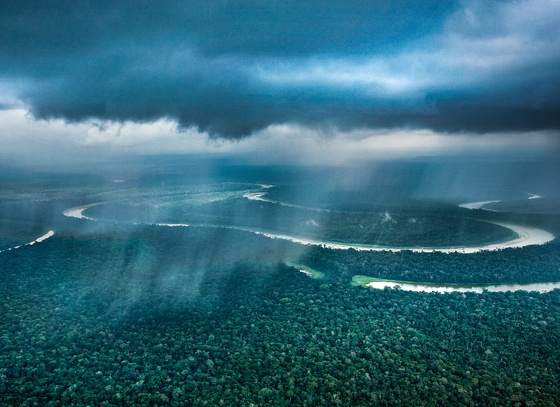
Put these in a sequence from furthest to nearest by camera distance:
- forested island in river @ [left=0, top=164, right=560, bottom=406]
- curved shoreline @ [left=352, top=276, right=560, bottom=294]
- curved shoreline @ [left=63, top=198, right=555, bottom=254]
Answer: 1. curved shoreline @ [left=63, top=198, right=555, bottom=254]
2. curved shoreline @ [left=352, top=276, right=560, bottom=294]
3. forested island in river @ [left=0, top=164, right=560, bottom=406]

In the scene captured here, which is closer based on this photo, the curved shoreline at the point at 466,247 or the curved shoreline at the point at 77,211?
the curved shoreline at the point at 466,247

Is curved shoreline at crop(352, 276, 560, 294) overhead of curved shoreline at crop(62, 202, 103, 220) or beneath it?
beneath

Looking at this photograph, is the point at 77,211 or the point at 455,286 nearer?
the point at 455,286

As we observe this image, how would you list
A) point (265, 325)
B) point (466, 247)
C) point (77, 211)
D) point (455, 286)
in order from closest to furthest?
point (265, 325) → point (455, 286) → point (466, 247) → point (77, 211)

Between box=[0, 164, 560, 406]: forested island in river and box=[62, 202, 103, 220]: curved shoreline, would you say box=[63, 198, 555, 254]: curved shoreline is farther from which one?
box=[62, 202, 103, 220]: curved shoreline

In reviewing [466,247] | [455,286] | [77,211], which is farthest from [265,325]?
[77,211]

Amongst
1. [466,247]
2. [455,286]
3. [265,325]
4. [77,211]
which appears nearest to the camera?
[265,325]

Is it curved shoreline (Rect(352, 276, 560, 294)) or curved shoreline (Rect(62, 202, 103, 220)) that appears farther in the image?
curved shoreline (Rect(62, 202, 103, 220))

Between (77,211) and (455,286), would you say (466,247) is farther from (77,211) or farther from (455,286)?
(77,211)

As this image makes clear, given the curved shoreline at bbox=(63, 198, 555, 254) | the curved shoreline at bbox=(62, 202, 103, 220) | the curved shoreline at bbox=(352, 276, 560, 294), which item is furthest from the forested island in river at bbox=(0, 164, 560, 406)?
the curved shoreline at bbox=(62, 202, 103, 220)

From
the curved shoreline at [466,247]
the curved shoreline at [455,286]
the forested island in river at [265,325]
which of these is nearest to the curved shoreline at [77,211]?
the forested island in river at [265,325]

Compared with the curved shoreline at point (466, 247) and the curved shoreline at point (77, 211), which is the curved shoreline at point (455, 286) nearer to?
the curved shoreline at point (466, 247)

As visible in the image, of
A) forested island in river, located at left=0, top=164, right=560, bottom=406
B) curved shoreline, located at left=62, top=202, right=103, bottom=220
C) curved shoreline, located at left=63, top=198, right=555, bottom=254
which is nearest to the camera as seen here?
forested island in river, located at left=0, top=164, right=560, bottom=406

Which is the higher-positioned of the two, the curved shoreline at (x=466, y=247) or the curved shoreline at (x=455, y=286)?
the curved shoreline at (x=466, y=247)
